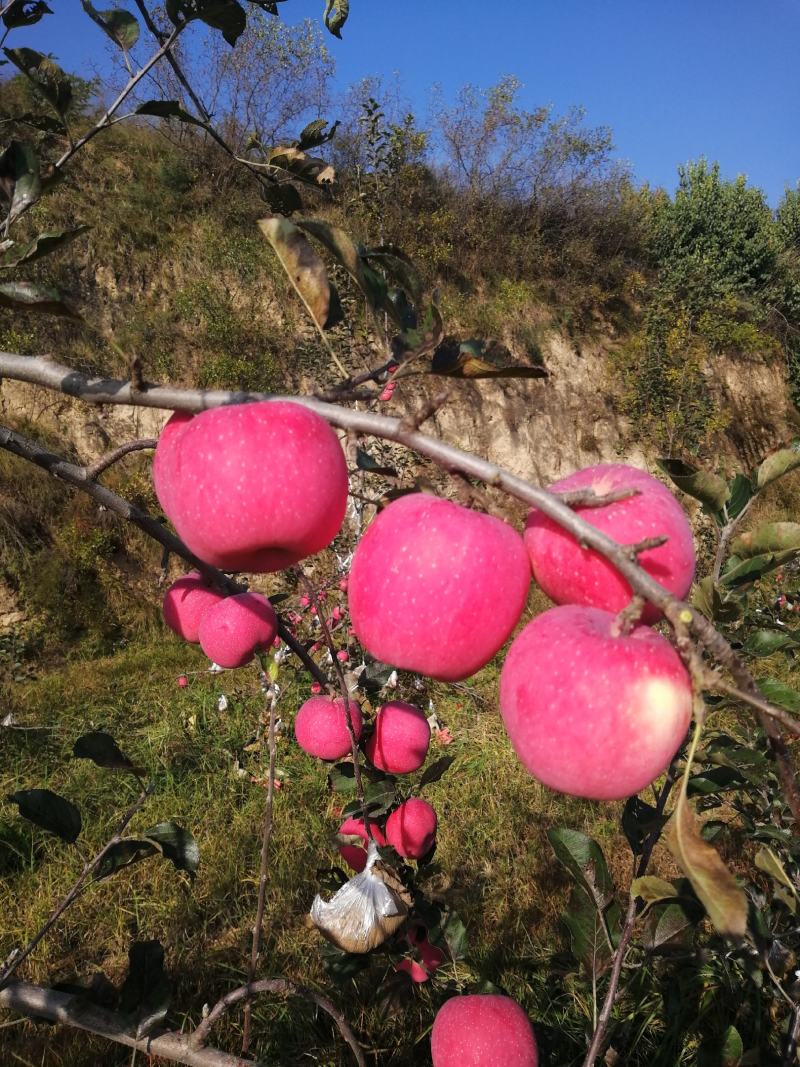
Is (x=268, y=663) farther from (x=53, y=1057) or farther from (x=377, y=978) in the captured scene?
(x=53, y=1057)

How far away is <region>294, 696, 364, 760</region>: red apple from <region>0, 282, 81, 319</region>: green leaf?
0.66 metres

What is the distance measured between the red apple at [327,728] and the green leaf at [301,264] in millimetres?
616

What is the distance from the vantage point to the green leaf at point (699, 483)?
0.49m

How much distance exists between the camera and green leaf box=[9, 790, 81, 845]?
0.75 m

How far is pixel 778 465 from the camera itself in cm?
58

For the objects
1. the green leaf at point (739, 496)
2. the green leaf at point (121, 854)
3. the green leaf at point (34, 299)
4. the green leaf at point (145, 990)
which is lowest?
the green leaf at point (145, 990)

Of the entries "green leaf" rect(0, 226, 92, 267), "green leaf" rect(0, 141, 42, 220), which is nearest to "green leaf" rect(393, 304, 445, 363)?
"green leaf" rect(0, 226, 92, 267)

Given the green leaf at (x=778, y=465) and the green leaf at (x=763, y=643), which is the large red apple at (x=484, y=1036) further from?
the green leaf at (x=778, y=465)

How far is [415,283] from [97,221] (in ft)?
18.6

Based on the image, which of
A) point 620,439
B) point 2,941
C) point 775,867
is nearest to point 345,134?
point 620,439

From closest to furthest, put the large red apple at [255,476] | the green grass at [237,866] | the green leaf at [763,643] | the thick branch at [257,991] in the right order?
the large red apple at [255,476]
the thick branch at [257,991]
the green leaf at [763,643]
the green grass at [237,866]

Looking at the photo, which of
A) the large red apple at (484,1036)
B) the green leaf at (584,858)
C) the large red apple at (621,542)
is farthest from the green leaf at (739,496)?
the large red apple at (484,1036)

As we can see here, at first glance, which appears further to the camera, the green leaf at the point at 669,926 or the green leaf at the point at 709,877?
the green leaf at the point at 669,926

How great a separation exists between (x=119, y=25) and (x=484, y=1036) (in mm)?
1333
